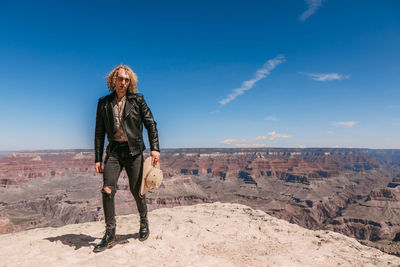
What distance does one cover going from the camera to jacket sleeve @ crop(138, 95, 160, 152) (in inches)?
136

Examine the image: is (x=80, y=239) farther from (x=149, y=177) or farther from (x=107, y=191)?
(x=149, y=177)

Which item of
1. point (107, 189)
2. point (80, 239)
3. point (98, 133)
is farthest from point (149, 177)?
point (80, 239)

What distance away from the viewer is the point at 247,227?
479cm

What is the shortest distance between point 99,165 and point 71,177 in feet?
635

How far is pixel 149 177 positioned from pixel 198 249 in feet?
4.58

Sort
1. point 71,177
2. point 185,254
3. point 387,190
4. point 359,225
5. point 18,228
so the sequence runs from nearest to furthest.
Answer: point 185,254 → point 18,228 → point 359,225 → point 387,190 → point 71,177

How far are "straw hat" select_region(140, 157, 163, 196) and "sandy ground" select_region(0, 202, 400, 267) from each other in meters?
0.95

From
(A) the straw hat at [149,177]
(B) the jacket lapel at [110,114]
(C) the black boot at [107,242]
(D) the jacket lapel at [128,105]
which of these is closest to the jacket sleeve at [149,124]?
(D) the jacket lapel at [128,105]

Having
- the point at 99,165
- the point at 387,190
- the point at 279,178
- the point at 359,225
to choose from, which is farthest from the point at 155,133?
the point at 279,178

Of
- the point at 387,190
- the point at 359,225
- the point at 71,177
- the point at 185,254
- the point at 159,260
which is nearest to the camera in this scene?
the point at 159,260

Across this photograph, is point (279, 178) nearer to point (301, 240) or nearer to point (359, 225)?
point (359, 225)

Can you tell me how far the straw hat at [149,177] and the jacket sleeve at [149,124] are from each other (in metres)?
0.25

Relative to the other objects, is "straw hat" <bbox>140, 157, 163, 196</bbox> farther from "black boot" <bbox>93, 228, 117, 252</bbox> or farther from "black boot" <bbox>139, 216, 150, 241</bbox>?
"black boot" <bbox>93, 228, 117, 252</bbox>

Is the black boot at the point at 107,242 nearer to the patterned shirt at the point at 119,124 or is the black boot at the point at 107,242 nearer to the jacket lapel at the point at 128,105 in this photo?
the patterned shirt at the point at 119,124
